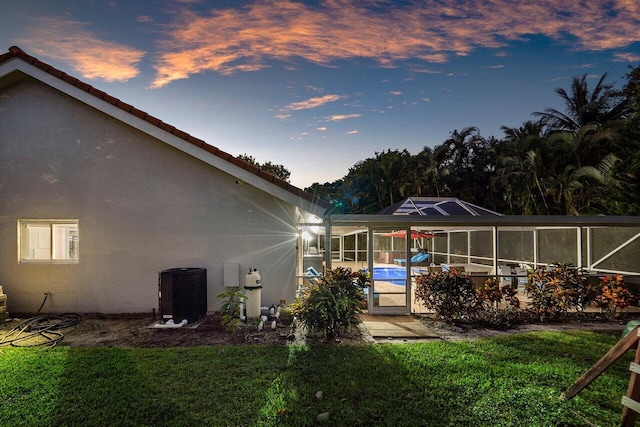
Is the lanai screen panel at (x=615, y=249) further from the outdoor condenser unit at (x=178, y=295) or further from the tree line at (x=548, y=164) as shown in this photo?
the outdoor condenser unit at (x=178, y=295)

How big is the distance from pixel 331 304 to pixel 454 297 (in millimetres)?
3358

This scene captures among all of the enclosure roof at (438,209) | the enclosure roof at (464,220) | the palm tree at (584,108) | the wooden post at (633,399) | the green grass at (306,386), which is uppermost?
the palm tree at (584,108)

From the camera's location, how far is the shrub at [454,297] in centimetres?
816

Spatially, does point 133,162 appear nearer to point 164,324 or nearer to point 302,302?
point 164,324

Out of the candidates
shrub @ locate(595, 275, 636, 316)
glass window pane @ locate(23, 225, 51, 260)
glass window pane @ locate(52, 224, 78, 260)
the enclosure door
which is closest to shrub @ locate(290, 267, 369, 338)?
the enclosure door

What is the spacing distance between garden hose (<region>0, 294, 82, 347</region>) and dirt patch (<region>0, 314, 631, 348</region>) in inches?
5.2

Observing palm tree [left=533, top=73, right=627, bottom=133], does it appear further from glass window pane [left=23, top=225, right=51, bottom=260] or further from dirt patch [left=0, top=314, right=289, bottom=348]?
glass window pane [left=23, top=225, right=51, bottom=260]

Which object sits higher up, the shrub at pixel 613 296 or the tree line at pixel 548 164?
the tree line at pixel 548 164

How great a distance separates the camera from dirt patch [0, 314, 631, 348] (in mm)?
6402

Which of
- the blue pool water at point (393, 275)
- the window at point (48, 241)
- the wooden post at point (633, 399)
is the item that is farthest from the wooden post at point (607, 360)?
the window at point (48, 241)

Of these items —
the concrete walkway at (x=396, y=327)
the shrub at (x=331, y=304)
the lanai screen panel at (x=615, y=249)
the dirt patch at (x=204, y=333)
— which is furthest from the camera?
the lanai screen panel at (x=615, y=249)

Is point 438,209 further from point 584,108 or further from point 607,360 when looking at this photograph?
point 584,108

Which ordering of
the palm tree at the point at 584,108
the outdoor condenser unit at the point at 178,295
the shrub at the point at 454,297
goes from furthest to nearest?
the palm tree at the point at 584,108, the shrub at the point at 454,297, the outdoor condenser unit at the point at 178,295

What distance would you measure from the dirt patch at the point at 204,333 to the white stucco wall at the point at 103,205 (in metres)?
0.83
